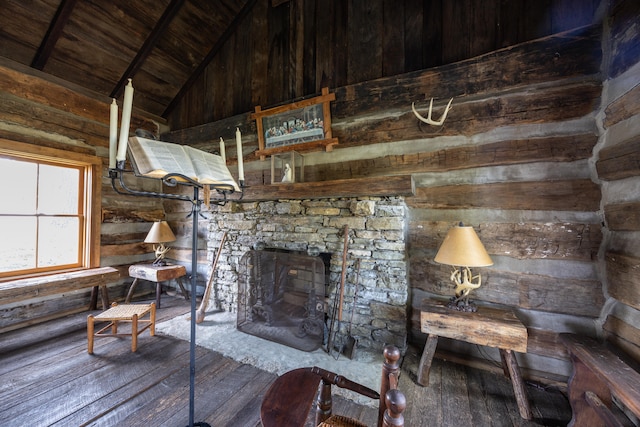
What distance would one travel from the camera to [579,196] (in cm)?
199

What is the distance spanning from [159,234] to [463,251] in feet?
13.3

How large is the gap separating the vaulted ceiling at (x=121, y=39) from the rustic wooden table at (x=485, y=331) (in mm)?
4590

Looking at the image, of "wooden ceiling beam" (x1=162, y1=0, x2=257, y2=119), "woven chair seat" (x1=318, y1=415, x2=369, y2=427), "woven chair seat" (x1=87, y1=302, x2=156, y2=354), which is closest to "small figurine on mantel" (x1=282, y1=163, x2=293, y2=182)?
"woven chair seat" (x1=87, y1=302, x2=156, y2=354)

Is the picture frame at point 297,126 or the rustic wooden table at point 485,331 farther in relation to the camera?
the picture frame at point 297,126

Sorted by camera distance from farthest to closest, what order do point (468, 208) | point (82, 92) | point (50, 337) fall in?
1. point (82, 92)
2. point (50, 337)
3. point (468, 208)

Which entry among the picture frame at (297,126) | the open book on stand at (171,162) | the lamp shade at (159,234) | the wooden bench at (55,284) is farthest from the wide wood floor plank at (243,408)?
the lamp shade at (159,234)

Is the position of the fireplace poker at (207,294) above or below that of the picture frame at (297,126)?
below

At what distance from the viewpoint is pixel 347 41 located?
2.93 meters

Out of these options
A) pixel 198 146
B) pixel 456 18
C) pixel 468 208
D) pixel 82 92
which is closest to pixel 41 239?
pixel 82 92

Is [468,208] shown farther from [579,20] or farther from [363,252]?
[579,20]

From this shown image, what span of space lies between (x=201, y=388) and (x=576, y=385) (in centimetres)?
269

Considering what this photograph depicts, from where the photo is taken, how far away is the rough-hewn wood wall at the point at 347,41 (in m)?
2.27

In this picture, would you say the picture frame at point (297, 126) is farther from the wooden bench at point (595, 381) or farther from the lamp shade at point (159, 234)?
the wooden bench at point (595, 381)

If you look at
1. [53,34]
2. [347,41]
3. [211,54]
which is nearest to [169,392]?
[347,41]
